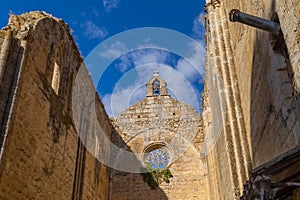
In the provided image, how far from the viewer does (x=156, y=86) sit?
1600cm

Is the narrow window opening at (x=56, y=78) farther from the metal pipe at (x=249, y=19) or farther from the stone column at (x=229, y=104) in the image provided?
the metal pipe at (x=249, y=19)

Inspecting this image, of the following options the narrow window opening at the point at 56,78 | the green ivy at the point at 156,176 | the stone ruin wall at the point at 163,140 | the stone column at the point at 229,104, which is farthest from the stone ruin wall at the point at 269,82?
the green ivy at the point at 156,176

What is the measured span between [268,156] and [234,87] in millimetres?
2584

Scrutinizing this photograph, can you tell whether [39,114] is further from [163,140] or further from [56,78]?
[163,140]

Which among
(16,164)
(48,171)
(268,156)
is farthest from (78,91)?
(268,156)

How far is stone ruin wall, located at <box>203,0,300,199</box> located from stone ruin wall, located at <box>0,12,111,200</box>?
4.03 meters

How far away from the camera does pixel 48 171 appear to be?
26.1 feet

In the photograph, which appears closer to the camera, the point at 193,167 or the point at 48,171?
the point at 48,171

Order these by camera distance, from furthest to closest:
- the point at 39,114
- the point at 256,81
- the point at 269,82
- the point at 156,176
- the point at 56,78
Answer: the point at 156,176
the point at 56,78
the point at 39,114
the point at 256,81
the point at 269,82

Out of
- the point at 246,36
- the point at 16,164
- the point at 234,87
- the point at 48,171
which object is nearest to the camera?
the point at 246,36

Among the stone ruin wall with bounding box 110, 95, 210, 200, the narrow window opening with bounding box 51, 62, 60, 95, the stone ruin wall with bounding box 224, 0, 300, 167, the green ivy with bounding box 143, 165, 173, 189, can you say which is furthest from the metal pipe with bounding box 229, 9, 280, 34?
the green ivy with bounding box 143, 165, 173, 189

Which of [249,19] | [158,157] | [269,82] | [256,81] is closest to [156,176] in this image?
[158,157]

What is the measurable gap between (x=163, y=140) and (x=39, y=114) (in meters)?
7.28

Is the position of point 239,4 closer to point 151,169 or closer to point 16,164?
point 16,164
